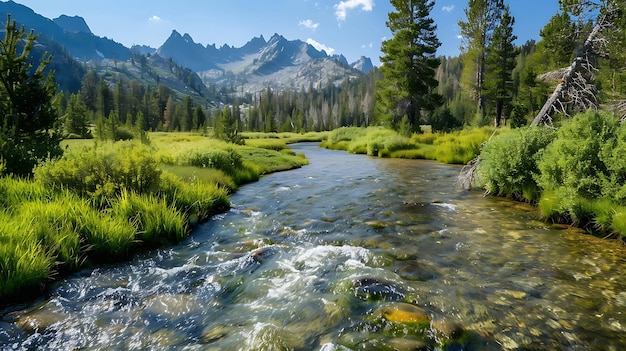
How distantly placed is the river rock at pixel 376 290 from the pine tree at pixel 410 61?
33926 mm

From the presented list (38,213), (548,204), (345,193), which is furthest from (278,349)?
(345,193)

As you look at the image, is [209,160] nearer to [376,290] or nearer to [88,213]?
[88,213]

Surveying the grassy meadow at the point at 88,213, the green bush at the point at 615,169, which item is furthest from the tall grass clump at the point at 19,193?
the green bush at the point at 615,169

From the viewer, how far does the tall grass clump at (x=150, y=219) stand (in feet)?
25.5

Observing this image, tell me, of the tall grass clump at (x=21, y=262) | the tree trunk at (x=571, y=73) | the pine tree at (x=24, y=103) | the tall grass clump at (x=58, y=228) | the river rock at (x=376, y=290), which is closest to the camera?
the tall grass clump at (x=21, y=262)

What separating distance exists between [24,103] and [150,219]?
9964mm

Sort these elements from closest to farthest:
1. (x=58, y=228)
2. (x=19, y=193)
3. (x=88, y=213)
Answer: (x=58, y=228) < (x=88, y=213) < (x=19, y=193)

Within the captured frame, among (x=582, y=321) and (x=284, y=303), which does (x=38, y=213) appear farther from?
(x=582, y=321)

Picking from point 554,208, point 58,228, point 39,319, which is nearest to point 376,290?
point 39,319

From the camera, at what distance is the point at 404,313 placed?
4.71 meters

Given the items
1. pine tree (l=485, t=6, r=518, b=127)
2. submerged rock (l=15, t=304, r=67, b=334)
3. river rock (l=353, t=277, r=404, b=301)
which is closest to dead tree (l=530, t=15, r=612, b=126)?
river rock (l=353, t=277, r=404, b=301)

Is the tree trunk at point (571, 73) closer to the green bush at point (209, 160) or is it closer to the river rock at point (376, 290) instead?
the river rock at point (376, 290)

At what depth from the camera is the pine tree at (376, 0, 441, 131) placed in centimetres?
3703

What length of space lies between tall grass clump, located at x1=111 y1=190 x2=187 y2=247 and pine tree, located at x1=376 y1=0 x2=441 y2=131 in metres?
33.3
